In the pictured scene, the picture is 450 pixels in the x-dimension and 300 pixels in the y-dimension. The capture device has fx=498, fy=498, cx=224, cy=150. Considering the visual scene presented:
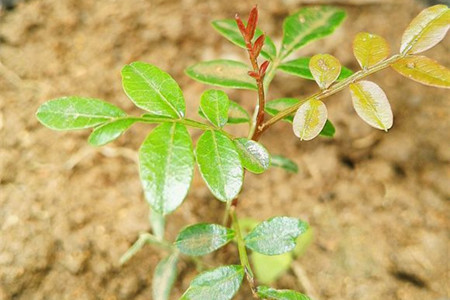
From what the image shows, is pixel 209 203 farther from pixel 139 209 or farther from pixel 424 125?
pixel 424 125

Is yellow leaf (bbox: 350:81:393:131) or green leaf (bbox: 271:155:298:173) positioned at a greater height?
yellow leaf (bbox: 350:81:393:131)

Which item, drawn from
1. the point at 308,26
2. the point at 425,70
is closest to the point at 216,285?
the point at 425,70

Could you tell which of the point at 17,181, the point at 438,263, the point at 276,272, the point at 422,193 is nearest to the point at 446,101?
the point at 422,193

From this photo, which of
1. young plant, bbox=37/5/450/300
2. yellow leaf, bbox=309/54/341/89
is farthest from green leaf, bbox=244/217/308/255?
yellow leaf, bbox=309/54/341/89

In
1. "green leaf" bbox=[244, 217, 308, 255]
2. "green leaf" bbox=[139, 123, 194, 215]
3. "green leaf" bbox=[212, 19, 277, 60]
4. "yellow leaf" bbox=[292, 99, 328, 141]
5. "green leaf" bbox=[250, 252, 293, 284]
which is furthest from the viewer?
"green leaf" bbox=[250, 252, 293, 284]

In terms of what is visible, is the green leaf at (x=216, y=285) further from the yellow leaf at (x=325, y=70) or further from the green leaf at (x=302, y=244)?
the green leaf at (x=302, y=244)

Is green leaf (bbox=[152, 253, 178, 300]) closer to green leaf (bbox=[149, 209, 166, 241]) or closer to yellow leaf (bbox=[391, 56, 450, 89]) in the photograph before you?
green leaf (bbox=[149, 209, 166, 241])
